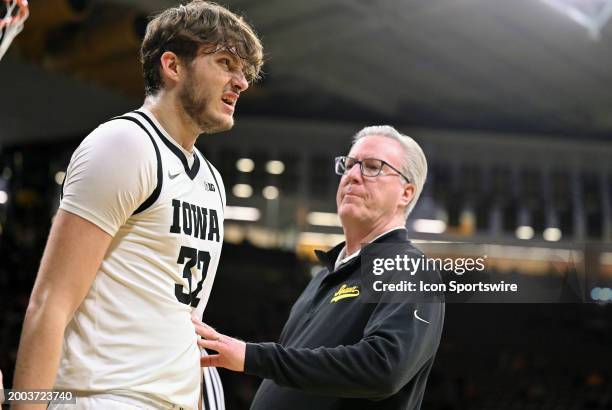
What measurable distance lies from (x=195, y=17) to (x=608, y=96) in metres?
A: 16.0

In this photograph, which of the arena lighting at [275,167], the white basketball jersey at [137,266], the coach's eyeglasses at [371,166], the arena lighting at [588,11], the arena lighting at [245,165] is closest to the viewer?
the white basketball jersey at [137,266]

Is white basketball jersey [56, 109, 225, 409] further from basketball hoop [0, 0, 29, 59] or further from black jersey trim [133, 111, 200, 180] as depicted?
basketball hoop [0, 0, 29, 59]

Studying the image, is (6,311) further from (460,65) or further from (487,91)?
(487,91)

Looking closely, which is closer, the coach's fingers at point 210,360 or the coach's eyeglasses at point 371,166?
the coach's fingers at point 210,360

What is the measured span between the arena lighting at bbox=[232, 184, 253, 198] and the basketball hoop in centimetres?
1723

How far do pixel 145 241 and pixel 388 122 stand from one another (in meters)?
17.2

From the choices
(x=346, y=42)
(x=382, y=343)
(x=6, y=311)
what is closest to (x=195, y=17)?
(x=382, y=343)

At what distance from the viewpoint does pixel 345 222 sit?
121 inches

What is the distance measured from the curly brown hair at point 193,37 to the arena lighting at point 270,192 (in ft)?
57.6

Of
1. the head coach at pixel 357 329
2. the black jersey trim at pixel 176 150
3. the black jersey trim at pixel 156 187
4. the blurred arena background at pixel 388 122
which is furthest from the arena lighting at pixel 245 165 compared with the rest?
the black jersey trim at pixel 156 187

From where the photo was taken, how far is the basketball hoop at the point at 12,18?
209 centimetres

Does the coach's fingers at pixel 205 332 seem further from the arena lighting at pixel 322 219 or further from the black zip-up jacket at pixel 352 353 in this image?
the arena lighting at pixel 322 219

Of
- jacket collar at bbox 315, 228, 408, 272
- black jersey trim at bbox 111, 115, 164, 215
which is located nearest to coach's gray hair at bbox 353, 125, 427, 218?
jacket collar at bbox 315, 228, 408, 272

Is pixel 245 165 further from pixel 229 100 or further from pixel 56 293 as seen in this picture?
pixel 56 293
